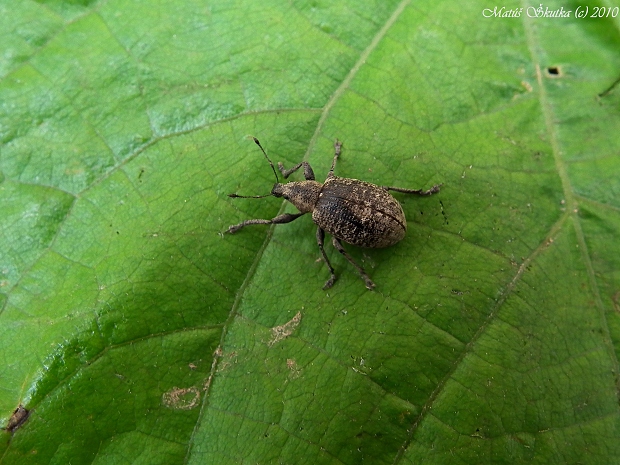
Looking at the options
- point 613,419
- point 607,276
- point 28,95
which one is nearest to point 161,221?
point 28,95

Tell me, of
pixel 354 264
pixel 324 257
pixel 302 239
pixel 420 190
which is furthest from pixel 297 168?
pixel 420 190

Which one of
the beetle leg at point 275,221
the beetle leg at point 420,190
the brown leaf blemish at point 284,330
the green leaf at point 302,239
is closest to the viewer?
the green leaf at point 302,239

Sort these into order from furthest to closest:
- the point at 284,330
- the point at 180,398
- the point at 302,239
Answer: the point at 302,239 → the point at 284,330 → the point at 180,398

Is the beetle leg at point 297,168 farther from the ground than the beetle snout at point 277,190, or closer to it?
farther from the ground

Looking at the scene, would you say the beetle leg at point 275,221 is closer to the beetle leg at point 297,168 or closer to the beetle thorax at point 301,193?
the beetle thorax at point 301,193

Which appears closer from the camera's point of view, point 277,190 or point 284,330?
point 284,330

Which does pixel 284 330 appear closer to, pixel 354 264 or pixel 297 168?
pixel 354 264

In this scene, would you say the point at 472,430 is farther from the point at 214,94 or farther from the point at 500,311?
the point at 214,94

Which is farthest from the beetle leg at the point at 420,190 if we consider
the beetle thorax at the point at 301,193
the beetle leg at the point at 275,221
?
the beetle leg at the point at 275,221
